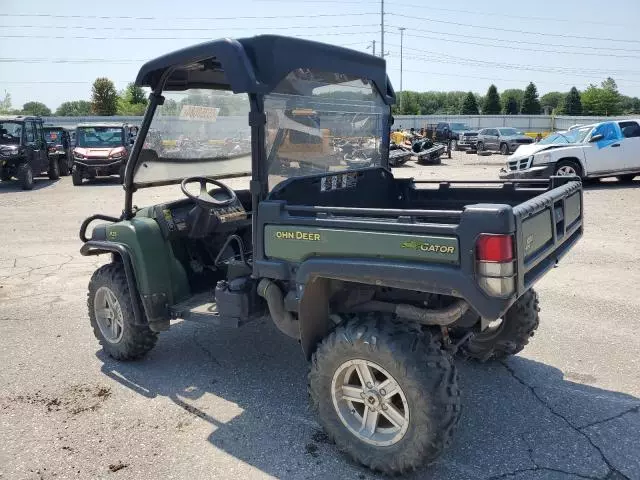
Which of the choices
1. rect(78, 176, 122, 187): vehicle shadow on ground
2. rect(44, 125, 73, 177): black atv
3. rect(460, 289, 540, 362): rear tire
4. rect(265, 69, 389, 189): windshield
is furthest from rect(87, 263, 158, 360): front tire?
rect(44, 125, 73, 177): black atv

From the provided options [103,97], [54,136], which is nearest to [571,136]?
[54,136]

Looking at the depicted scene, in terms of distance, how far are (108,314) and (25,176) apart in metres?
15.2

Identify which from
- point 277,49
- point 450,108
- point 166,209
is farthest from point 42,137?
point 450,108

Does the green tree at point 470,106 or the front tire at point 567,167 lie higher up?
the green tree at point 470,106

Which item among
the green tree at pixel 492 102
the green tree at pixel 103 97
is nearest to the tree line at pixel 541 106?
the green tree at pixel 492 102

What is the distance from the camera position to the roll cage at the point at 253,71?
10.6 ft

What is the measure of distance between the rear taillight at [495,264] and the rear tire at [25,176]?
18.1 m

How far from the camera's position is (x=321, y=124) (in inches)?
154

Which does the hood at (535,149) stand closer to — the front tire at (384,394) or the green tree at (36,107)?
the front tire at (384,394)

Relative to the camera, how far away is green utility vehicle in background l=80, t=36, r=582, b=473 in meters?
2.78

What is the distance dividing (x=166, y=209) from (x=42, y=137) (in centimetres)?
1731

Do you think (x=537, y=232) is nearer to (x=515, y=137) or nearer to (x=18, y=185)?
(x=18, y=185)

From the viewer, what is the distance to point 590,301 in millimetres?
5781

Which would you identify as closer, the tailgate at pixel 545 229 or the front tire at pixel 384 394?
the tailgate at pixel 545 229
